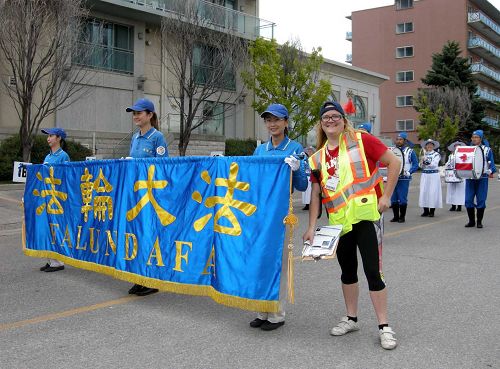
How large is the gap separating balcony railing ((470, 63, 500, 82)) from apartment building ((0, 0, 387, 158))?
40733 millimetres

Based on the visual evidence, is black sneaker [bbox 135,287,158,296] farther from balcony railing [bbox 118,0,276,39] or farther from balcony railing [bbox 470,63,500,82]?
balcony railing [bbox 470,63,500,82]

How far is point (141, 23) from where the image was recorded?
2470cm

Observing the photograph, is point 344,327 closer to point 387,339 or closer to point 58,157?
point 387,339

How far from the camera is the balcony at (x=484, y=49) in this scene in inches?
2395

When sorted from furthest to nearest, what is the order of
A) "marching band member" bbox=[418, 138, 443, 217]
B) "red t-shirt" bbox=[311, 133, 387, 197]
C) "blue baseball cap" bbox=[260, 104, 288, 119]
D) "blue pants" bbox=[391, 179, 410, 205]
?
"marching band member" bbox=[418, 138, 443, 217], "blue pants" bbox=[391, 179, 410, 205], "blue baseball cap" bbox=[260, 104, 288, 119], "red t-shirt" bbox=[311, 133, 387, 197]

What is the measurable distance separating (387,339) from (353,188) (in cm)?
117

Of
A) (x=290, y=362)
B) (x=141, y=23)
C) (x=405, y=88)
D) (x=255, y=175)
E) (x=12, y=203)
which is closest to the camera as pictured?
(x=290, y=362)

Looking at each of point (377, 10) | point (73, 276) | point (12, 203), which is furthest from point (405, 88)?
point (73, 276)

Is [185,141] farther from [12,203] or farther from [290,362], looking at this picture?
[290,362]

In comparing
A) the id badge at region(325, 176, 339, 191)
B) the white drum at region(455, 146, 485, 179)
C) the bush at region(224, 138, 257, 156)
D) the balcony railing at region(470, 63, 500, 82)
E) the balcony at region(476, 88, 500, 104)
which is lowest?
the id badge at region(325, 176, 339, 191)

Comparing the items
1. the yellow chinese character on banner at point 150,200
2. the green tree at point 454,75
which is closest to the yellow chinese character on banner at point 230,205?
the yellow chinese character on banner at point 150,200

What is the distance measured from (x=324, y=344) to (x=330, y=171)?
1363 mm

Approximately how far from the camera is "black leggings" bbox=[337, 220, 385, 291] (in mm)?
4098

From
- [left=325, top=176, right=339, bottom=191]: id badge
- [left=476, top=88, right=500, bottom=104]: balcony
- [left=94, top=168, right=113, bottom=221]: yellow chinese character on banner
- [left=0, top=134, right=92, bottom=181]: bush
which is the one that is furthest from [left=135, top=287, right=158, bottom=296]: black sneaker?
[left=476, top=88, right=500, bottom=104]: balcony
